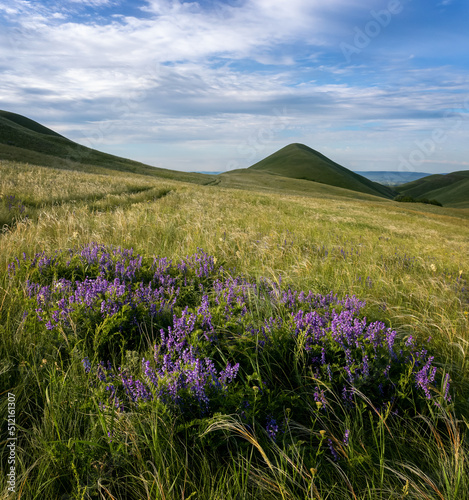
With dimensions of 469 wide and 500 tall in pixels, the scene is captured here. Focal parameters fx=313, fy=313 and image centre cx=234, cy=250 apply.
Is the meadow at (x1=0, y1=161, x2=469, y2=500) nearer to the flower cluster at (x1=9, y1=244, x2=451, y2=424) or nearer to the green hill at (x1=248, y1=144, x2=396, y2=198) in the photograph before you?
the flower cluster at (x1=9, y1=244, x2=451, y2=424)

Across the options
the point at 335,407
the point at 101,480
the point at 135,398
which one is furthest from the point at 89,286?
the point at 335,407

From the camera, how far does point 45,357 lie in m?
2.24

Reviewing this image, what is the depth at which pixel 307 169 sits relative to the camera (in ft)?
496

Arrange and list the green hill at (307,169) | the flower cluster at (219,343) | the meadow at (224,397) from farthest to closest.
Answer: the green hill at (307,169)
the flower cluster at (219,343)
the meadow at (224,397)

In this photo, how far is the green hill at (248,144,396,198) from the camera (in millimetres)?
139875

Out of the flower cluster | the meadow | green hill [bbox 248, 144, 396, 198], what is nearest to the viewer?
the meadow

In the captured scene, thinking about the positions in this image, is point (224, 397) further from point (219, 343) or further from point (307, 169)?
point (307, 169)

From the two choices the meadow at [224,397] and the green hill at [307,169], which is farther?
the green hill at [307,169]

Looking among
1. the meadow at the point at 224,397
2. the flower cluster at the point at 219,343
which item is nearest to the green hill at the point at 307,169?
the flower cluster at the point at 219,343

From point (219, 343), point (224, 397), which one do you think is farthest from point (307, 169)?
point (224, 397)

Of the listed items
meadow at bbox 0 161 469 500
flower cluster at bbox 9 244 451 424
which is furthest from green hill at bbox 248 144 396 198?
meadow at bbox 0 161 469 500

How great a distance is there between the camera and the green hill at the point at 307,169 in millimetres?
139875

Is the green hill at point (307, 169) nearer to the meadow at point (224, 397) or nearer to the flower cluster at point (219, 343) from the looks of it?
the flower cluster at point (219, 343)

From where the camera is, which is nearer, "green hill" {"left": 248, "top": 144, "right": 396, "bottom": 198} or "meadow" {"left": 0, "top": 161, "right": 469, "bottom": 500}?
"meadow" {"left": 0, "top": 161, "right": 469, "bottom": 500}
